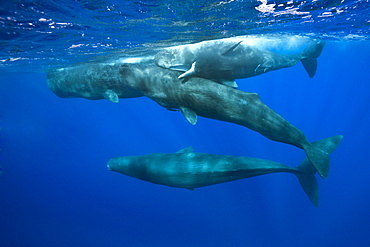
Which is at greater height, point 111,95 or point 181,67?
point 181,67

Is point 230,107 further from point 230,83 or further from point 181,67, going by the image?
point 181,67

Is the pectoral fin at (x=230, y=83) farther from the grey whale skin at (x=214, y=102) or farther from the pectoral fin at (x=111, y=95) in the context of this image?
the pectoral fin at (x=111, y=95)

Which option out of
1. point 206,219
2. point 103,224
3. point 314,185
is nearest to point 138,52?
point 314,185

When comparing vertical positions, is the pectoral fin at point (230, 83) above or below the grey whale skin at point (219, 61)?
below

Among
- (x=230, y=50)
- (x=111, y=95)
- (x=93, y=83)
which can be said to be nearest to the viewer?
(x=230, y=50)

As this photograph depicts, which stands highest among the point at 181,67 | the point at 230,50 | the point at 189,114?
the point at 230,50

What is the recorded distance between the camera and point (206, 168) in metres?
7.38

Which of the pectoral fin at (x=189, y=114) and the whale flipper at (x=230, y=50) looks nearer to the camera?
the pectoral fin at (x=189, y=114)

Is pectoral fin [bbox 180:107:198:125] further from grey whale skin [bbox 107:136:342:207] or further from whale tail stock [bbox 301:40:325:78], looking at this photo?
whale tail stock [bbox 301:40:325:78]

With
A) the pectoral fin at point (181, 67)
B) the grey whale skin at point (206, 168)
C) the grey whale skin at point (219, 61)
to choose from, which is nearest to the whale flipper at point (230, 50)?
the grey whale skin at point (219, 61)

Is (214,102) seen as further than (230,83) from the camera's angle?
No

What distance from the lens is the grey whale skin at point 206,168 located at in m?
7.01

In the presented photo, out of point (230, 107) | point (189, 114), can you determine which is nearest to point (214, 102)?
point (230, 107)

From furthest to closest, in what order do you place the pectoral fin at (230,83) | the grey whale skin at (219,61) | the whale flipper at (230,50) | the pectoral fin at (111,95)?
the pectoral fin at (111,95) → the whale flipper at (230,50) → the grey whale skin at (219,61) → the pectoral fin at (230,83)
